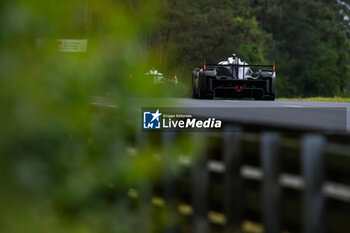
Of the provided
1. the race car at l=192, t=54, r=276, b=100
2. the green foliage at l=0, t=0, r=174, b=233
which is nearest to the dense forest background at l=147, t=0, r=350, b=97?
the race car at l=192, t=54, r=276, b=100

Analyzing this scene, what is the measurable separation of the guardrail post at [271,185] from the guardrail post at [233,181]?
0.31m

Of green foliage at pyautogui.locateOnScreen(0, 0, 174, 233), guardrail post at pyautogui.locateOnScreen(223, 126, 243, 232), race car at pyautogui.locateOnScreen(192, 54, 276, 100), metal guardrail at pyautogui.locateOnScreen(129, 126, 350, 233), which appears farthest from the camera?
race car at pyautogui.locateOnScreen(192, 54, 276, 100)

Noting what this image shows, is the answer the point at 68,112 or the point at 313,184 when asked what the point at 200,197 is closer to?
the point at 313,184

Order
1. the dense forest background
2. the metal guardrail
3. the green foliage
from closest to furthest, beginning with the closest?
the green foliage → the metal guardrail → the dense forest background

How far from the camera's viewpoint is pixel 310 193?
406 centimetres

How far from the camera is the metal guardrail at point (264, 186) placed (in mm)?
3992

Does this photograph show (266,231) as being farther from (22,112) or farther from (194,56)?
(194,56)

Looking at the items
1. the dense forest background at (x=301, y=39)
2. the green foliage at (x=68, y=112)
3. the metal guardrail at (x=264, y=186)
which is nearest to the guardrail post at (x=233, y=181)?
the metal guardrail at (x=264, y=186)

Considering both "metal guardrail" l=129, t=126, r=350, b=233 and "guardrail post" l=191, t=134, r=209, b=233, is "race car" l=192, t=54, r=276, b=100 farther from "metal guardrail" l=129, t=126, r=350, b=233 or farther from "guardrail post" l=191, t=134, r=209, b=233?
"guardrail post" l=191, t=134, r=209, b=233

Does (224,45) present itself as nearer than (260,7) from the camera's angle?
Yes

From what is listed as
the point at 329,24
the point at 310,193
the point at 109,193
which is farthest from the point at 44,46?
the point at 329,24

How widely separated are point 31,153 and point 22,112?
0.15 meters

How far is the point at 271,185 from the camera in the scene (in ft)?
Answer: 14.4

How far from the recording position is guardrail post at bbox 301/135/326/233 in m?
4.00
